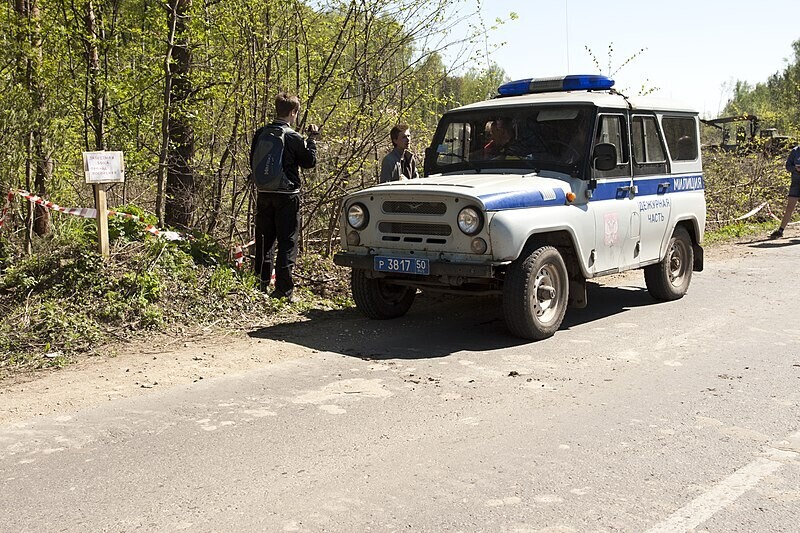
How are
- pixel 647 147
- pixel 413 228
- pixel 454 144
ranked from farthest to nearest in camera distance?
pixel 647 147
pixel 454 144
pixel 413 228

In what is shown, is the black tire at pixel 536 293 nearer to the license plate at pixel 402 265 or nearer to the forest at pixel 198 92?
the license plate at pixel 402 265

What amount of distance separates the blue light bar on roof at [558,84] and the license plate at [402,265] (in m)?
2.93

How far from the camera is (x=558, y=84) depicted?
29.6 ft

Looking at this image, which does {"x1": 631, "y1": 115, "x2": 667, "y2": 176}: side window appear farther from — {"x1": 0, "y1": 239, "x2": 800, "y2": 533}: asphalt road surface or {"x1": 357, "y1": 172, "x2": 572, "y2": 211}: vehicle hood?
{"x1": 0, "y1": 239, "x2": 800, "y2": 533}: asphalt road surface

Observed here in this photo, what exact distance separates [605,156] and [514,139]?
94 centimetres

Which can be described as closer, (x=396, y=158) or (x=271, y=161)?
(x=271, y=161)

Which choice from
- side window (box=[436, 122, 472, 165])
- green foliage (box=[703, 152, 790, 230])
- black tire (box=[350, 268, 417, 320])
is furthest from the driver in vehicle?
green foliage (box=[703, 152, 790, 230])

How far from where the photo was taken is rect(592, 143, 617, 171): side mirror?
7867mm

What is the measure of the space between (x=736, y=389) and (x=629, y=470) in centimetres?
194

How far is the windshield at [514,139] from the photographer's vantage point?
8.03 metres

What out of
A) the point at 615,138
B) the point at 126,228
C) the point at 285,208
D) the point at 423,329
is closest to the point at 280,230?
the point at 285,208

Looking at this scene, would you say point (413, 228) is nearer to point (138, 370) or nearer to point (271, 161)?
point (271, 161)

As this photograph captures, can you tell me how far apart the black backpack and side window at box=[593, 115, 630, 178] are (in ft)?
10.1

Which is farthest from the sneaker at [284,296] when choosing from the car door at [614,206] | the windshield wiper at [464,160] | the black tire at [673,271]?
the black tire at [673,271]
